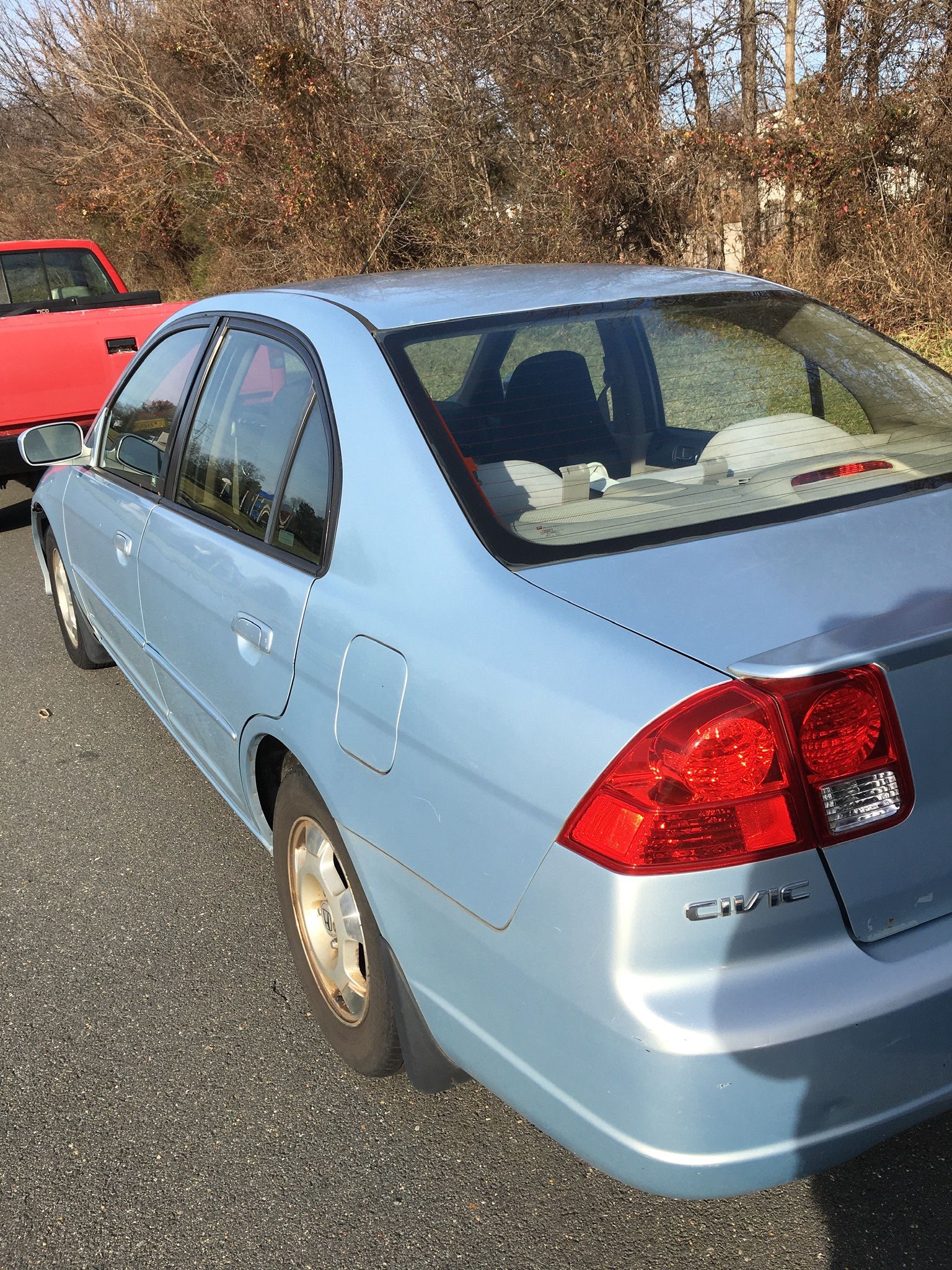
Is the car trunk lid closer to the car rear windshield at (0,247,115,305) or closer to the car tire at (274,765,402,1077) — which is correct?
the car tire at (274,765,402,1077)

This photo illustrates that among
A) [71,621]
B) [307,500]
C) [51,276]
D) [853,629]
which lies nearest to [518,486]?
[307,500]

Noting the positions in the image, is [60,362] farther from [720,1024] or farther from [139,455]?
[720,1024]

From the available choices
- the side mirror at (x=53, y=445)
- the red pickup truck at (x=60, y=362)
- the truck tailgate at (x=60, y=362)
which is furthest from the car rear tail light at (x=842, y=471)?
the red pickup truck at (x=60, y=362)

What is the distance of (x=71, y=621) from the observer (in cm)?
545

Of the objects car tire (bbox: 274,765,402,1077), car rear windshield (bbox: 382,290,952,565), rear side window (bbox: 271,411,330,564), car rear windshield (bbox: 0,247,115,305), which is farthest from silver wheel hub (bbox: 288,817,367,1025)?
car rear windshield (bbox: 0,247,115,305)

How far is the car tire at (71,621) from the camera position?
5.24 meters

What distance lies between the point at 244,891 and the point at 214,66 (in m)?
19.1

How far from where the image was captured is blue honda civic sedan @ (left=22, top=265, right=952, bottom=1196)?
1.70 metres

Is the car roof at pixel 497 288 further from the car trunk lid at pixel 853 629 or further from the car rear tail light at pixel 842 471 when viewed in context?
the car trunk lid at pixel 853 629

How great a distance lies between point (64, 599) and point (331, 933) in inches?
130

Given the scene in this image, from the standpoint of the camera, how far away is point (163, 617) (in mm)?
3482

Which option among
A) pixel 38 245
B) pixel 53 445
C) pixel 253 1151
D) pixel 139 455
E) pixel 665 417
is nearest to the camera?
pixel 253 1151

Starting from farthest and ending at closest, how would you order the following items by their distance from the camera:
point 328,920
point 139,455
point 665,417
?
point 139,455
point 665,417
point 328,920

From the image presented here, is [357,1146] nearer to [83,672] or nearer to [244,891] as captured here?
[244,891]
